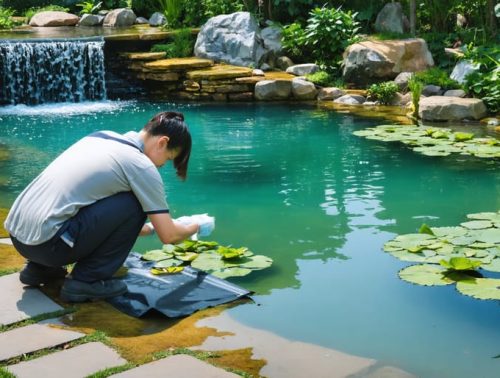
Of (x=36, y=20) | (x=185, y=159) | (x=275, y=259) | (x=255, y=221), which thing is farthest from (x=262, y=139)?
(x=36, y=20)

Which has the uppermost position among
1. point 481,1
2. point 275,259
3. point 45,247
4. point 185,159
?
point 481,1

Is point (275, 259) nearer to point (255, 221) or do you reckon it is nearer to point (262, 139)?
point (255, 221)

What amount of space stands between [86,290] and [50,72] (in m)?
9.90

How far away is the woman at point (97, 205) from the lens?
3414 millimetres

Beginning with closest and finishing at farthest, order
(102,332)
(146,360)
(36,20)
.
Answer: (146,360)
(102,332)
(36,20)

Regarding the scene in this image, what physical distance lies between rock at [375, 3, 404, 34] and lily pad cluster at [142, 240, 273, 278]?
993 cm

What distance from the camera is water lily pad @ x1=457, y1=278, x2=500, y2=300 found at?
12.5ft

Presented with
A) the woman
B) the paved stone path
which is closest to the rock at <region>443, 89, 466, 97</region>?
the woman

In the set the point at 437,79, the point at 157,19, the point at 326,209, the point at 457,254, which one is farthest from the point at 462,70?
the point at 157,19

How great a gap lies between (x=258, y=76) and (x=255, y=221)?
6.92 meters

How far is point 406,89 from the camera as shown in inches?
447

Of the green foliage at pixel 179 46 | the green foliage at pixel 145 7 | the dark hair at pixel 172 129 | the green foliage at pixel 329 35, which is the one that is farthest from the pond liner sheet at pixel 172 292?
the green foliage at pixel 145 7

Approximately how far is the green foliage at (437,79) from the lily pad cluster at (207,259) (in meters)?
7.23

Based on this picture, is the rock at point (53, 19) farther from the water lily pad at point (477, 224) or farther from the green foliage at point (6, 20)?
the water lily pad at point (477, 224)
